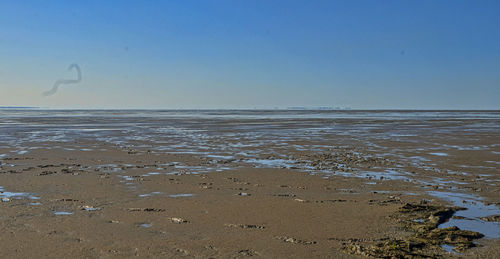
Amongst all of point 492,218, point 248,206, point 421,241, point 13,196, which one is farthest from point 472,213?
point 13,196

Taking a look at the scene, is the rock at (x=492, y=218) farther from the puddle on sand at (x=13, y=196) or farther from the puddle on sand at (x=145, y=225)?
the puddle on sand at (x=13, y=196)

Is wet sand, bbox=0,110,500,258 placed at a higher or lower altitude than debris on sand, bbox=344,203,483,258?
lower

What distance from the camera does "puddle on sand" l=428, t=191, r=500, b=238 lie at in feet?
21.8

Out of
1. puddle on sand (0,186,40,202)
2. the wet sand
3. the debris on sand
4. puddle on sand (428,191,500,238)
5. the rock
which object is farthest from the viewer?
puddle on sand (0,186,40,202)

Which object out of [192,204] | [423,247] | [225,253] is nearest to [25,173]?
[192,204]

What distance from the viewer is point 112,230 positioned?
21.2 feet

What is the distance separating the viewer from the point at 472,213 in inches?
304

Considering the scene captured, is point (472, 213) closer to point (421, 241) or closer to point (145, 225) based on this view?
point (421, 241)

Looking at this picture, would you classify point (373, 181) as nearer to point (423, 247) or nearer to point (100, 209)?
point (423, 247)

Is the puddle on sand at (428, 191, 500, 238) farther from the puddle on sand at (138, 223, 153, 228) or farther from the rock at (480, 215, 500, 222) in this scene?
the puddle on sand at (138, 223, 153, 228)

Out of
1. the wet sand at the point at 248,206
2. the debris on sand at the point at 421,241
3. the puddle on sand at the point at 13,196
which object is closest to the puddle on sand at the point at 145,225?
the wet sand at the point at 248,206

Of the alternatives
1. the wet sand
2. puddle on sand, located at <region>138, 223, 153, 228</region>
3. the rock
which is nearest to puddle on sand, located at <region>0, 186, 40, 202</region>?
the wet sand

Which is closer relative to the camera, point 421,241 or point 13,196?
point 421,241

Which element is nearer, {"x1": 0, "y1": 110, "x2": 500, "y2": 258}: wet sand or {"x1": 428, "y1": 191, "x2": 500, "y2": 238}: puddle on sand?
{"x1": 0, "y1": 110, "x2": 500, "y2": 258}: wet sand
